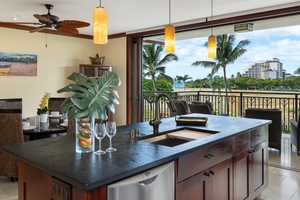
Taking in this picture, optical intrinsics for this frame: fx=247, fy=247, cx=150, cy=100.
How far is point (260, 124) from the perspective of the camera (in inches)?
101

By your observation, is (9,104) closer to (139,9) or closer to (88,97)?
(139,9)

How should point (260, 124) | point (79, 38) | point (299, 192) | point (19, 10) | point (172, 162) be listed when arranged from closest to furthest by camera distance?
point (172, 162) < point (260, 124) < point (299, 192) < point (19, 10) < point (79, 38)

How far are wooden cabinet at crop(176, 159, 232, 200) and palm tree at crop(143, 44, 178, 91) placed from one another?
357 inches

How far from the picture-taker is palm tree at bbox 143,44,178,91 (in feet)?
35.4

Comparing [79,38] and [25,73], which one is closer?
[25,73]

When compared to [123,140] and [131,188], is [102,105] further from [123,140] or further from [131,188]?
[131,188]


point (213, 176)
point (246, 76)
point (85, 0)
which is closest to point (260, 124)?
point (213, 176)

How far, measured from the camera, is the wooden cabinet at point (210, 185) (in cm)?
165

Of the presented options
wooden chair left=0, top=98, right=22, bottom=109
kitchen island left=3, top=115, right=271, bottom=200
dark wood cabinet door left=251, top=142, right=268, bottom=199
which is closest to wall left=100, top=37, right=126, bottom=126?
wooden chair left=0, top=98, right=22, bottom=109

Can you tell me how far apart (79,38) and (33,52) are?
1235 mm

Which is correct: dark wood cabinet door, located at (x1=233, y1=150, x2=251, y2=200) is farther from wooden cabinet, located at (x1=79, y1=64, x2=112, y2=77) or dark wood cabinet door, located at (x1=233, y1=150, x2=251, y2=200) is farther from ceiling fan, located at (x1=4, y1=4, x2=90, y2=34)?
wooden cabinet, located at (x1=79, y1=64, x2=112, y2=77)

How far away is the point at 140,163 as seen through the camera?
4.44 ft

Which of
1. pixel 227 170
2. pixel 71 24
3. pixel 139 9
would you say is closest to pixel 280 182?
pixel 227 170

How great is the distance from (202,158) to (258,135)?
1066 mm
